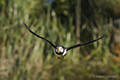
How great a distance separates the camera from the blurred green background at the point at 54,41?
3.48m

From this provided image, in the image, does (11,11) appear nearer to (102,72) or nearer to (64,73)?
(64,73)

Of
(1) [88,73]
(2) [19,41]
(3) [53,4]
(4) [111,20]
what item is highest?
(3) [53,4]

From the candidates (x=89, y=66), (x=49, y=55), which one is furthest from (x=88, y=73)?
(x=49, y=55)

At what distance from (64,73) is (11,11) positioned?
1.90m

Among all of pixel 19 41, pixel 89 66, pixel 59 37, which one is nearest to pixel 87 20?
pixel 59 37

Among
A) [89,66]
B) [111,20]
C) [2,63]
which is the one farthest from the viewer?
[111,20]

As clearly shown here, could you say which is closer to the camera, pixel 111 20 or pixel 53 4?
pixel 53 4

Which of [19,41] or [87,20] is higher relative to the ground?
[87,20]

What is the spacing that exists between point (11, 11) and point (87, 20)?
203cm

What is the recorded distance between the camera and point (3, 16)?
3.75 meters

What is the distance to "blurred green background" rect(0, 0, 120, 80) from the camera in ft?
11.4

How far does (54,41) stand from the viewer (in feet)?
12.4

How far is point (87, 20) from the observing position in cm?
439

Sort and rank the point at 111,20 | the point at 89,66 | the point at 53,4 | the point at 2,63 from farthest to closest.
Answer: the point at 111,20, the point at 53,4, the point at 89,66, the point at 2,63
